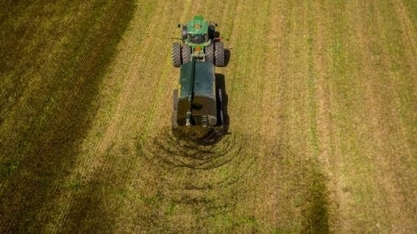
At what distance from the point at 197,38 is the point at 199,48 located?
1.35ft

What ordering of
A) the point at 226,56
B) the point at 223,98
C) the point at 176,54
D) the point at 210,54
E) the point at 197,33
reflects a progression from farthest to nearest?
the point at 226,56 → the point at 176,54 → the point at 210,54 → the point at 197,33 → the point at 223,98

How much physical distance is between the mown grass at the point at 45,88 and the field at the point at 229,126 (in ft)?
0.19

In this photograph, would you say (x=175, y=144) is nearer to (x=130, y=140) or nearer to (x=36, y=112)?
(x=130, y=140)

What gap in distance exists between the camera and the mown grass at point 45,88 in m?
13.6

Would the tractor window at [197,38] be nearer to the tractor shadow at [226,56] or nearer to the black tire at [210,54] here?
the black tire at [210,54]

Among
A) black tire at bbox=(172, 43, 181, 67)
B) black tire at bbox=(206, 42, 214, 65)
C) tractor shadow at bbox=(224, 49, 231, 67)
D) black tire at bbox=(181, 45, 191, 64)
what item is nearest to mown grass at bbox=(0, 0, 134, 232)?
black tire at bbox=(172, 43, 181, 67)

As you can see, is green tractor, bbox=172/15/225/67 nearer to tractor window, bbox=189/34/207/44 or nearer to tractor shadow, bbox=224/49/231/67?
tractor window, bbox=189/34/207/44

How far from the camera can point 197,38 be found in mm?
17078

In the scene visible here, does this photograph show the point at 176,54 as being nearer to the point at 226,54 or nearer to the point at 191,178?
the point at 226,54

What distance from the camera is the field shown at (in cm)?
1287

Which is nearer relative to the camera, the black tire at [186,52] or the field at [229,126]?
→ the field at [229,126]

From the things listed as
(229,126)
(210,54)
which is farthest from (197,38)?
(229,126)

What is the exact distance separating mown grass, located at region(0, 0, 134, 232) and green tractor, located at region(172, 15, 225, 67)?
11.0ft

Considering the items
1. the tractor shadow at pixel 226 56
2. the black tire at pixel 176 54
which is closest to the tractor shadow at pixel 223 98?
the tractor shadow at pixel 226 56
